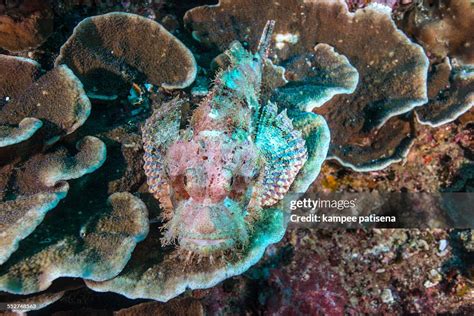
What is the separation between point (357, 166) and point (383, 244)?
893 millimetres

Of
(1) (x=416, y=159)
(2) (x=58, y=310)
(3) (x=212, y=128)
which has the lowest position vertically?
(2) (x=58, y=310)

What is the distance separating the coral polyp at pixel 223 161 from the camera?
294 cm

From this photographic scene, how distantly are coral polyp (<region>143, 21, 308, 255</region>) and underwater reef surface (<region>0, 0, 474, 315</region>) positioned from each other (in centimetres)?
2

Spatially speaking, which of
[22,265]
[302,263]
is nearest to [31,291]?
[22,265]

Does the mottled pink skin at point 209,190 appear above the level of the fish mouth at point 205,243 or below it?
above

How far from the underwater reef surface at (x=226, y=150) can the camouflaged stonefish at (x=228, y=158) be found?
0.02m

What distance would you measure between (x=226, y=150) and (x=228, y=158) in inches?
3.0

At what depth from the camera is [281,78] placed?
4.36 m

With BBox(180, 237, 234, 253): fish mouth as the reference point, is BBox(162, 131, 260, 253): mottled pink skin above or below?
above

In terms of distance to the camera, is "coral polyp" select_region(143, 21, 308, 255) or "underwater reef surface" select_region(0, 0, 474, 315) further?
"underwater reef surface" select_region(0, 0, 474, 315)

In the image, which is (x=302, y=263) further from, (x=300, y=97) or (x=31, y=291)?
(x=31, y=291)

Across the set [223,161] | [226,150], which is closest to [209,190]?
[223,161]

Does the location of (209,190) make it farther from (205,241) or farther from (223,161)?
(205,241)

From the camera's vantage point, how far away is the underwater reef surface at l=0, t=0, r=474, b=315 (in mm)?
3084
